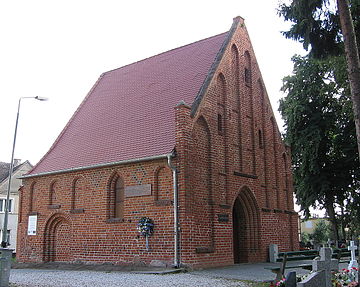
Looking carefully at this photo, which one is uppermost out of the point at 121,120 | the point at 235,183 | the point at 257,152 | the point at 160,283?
the point at 121,120

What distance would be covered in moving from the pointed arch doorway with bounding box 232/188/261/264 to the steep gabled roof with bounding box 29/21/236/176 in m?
4.83

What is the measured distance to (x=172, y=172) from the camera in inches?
639

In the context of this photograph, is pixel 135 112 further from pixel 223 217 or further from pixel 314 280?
pixel 314 280

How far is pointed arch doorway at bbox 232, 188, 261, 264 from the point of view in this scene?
63.7ft

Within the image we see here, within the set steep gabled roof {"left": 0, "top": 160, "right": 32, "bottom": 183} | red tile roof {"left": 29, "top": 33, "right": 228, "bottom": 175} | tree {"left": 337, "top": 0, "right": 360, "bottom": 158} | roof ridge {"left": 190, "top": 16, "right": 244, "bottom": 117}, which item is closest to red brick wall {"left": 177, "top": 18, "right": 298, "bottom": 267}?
roof ridge {"left": 190, "top": 16, "right": 244, "bottom": 117}

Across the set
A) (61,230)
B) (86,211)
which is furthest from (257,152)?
(61,230)

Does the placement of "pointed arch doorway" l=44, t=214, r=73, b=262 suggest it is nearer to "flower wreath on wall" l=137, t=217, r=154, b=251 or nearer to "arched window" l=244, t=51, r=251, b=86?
"flower wreath on wall" l=137, t=217, r=154, b=251

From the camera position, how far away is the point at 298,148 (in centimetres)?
2866

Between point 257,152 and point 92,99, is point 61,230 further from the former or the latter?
point 257,152

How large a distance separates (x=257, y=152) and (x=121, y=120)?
6.44m

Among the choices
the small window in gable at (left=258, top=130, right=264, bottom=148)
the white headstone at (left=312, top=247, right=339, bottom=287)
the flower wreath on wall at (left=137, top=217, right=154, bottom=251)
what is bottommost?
the white headstone at (left=312, top=247, right=339, bottom=287)

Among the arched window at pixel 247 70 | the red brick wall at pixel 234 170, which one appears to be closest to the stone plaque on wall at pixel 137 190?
the red brick wall at pixel 234 170

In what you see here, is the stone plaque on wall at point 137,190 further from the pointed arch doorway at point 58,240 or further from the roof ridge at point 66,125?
the roof ridge at point 66,125

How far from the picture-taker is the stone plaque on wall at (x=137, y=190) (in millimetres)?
16875
